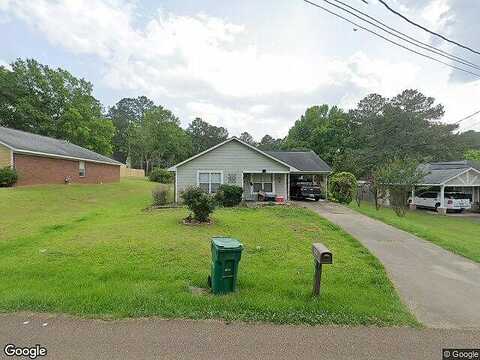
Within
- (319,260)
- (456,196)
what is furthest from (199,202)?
Result: (456,196)

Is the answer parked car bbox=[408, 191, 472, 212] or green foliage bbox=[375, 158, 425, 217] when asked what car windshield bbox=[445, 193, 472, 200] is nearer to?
parked car bbox=[408, 191, 472, 212]

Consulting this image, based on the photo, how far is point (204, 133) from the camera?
75875 mm

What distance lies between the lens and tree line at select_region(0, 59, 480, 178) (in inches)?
1519

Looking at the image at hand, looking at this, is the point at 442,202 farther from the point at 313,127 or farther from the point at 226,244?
the point at 313,127

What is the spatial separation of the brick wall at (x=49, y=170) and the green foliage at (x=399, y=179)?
24758 mm

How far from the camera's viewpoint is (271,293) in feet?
16.4

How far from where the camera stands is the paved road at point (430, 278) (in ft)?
14.7

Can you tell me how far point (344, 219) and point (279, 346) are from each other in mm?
10881

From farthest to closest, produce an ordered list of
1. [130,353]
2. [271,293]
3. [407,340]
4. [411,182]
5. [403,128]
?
[403,128] < [411,182] < [271,293] < [407,340] < [130,353]

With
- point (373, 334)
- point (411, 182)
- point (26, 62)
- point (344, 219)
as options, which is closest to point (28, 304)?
point (373, 334)

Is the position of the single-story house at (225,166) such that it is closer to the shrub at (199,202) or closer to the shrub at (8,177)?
the shrub at (199,202)

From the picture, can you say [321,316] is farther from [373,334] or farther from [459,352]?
[459,352]

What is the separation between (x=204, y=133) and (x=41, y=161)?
54.1m

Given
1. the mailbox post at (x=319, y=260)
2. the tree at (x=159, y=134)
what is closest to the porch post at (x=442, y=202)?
the mailbox post at (x=319, y=260)
